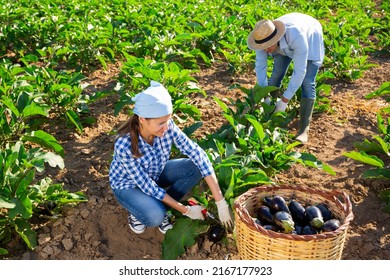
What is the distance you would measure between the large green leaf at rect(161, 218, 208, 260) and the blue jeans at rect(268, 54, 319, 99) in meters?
2.16

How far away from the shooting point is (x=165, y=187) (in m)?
4.03

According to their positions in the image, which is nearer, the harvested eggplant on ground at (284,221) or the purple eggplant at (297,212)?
the harvested eggplant on ground at (284,221)

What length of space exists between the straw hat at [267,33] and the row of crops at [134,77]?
0.46 meters

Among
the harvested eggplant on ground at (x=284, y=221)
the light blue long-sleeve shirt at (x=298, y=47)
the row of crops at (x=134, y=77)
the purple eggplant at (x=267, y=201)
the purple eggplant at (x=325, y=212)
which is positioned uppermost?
the light blue long-sleeve shirt at (x=298, y=47)

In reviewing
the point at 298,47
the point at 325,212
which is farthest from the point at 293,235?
the point at 298,47

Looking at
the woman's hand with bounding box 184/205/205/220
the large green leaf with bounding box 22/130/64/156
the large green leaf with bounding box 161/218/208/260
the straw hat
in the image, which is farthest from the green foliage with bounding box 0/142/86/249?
the straw hat

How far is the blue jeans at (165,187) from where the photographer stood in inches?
142

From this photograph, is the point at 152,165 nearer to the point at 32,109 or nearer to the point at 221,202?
the point at 221,202

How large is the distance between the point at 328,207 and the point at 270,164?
750mm

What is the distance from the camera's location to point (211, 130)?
17.8 ft

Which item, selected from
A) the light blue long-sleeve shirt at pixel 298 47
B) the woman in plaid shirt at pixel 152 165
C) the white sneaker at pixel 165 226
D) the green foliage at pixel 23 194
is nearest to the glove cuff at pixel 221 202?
the woman in plaid shirt at pixel 152 165

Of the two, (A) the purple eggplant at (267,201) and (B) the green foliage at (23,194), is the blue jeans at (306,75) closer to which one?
(A) the purple eggplant at (267,201)

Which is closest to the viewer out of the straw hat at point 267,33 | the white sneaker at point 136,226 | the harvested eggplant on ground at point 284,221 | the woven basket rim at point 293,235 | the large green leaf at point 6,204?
the woven basket rim at point 293,235
